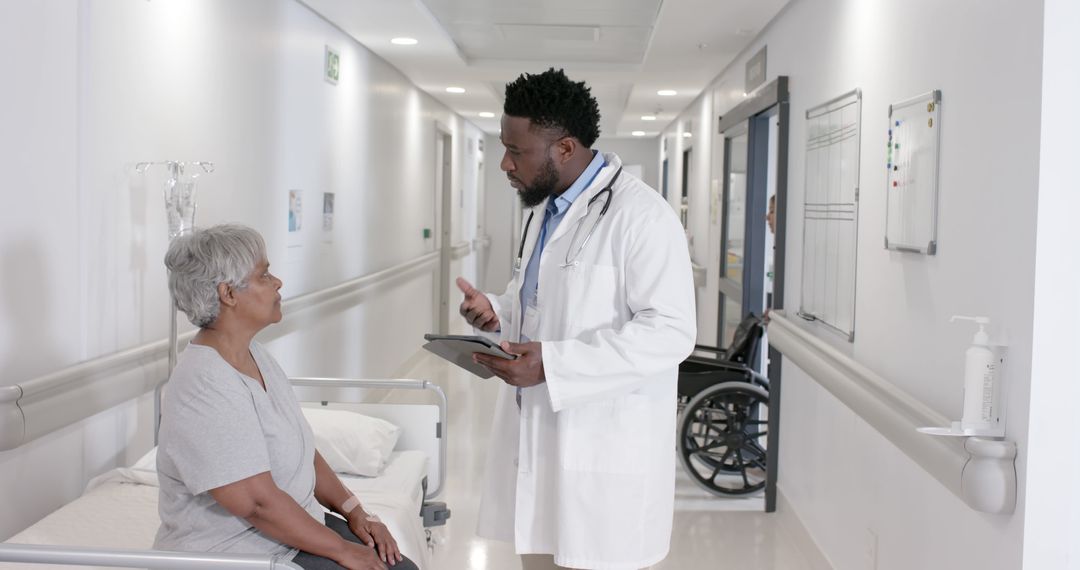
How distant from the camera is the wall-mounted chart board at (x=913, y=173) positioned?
2746 mm

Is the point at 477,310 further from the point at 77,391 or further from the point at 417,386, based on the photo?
the point at 77,391

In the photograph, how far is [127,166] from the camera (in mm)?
3430

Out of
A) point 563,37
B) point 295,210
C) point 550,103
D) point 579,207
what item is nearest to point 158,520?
point 579,207

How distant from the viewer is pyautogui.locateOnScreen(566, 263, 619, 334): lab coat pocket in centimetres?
218

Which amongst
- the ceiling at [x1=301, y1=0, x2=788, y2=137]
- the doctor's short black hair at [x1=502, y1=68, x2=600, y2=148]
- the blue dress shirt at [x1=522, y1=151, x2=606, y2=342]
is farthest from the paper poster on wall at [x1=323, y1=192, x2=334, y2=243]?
the doctor's short black hair at [x1=502, y1=68, x2=600, y2=148]

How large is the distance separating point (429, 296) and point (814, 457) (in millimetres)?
6873

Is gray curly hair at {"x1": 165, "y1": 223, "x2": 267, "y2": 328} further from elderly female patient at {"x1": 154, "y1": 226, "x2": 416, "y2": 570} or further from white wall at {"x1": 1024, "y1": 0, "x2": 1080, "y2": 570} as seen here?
white wall at {"x1": 1024, "y1": 0, "x2": 1080, "y2": 570}

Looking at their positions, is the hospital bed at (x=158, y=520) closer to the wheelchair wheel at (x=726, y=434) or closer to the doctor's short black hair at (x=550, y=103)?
the doctor's short black hair at (x=550, y=103)

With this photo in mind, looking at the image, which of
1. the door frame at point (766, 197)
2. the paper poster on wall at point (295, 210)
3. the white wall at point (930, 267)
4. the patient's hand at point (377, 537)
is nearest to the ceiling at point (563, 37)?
the door frame at point (766, 197)

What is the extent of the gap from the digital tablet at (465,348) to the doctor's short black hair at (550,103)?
532 mm

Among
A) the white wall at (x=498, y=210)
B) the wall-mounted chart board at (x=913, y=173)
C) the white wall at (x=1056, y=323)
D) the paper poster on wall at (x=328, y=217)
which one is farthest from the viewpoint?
the white wall at (x=498, y=210)

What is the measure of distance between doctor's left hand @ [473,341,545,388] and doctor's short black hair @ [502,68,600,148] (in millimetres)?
524

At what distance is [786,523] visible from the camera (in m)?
A: 4.78

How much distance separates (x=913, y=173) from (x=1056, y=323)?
3.06ft
